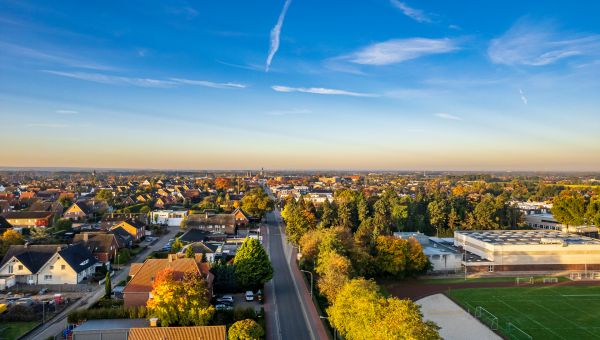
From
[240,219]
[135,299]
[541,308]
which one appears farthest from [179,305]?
[240,219]

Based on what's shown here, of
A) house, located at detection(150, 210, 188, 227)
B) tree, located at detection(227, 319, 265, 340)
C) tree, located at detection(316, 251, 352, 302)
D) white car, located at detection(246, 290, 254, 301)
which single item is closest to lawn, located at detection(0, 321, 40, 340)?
tree, located at detection(227, 319, 265, 340)

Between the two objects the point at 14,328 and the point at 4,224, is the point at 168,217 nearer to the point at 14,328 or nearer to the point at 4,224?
the point at 4,224

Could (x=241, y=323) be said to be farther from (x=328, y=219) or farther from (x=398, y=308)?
(x=328, y=219)

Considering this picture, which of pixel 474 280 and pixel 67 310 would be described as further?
pixel 474 280

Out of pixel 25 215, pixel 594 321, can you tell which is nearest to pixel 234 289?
pixel 594 321

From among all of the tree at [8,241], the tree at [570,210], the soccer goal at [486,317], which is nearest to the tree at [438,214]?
the tree at [570,210]

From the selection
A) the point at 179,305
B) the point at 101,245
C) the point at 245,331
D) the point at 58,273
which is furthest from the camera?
the point at 101,245

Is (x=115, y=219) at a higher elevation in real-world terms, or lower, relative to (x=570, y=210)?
lower
